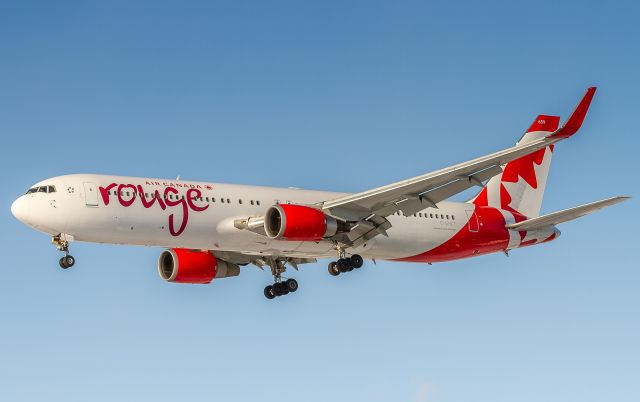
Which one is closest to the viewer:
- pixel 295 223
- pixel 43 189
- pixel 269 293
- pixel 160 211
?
pixel 43 189

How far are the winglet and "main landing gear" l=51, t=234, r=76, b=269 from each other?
19706 millimetres

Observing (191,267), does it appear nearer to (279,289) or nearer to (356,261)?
(279,289)

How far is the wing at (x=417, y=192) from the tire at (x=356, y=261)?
640mm

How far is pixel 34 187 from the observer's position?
4509 cm

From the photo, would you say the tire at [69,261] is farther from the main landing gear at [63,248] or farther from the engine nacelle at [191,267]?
the engine nacelle at [191,267]

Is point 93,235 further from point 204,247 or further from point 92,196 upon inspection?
point 204,247

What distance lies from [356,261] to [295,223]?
5.13 m

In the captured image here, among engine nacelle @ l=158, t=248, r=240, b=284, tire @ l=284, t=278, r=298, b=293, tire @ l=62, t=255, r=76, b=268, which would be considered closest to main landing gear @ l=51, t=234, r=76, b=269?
tire @ l=62, t=255, r=76, b=268

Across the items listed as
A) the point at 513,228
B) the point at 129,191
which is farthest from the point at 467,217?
the point at 129,191

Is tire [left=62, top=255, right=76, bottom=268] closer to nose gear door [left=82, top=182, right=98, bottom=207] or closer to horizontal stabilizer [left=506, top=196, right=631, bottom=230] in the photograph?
nose gear door [left=82, top=182, right=98, bottom=207]

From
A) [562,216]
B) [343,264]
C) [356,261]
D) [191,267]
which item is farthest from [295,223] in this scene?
[562,216]

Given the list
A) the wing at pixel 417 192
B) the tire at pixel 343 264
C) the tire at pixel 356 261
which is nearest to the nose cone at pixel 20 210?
the wing at pixel 417 192

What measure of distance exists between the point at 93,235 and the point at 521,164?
78.8ft

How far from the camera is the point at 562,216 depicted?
50938 mm
